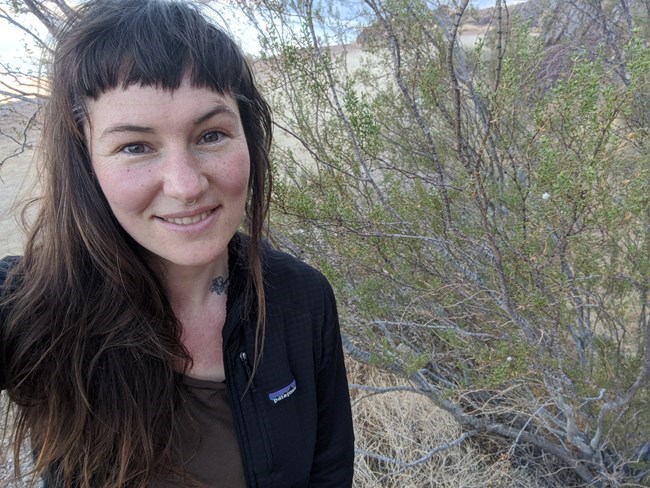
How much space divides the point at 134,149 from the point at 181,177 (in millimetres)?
100

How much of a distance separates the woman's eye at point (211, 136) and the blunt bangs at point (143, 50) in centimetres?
8

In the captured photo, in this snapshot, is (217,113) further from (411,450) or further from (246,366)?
(411,450)

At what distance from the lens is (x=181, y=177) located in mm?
1011

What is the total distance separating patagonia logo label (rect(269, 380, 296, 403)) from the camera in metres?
1.26

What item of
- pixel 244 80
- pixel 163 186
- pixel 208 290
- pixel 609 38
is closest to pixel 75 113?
pixel 163 186

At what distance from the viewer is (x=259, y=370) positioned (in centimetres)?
125

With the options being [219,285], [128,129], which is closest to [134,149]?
[128,129]

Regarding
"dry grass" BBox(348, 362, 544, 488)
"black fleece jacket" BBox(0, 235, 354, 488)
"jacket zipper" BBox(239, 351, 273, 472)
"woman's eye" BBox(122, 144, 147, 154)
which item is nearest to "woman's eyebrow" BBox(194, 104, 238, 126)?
"woman's eye" BBox(122, 144, 147, 154)

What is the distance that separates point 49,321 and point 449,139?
2699 millimetres

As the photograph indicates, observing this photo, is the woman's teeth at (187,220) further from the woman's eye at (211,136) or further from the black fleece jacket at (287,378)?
the black fleece jacket at (287,378)

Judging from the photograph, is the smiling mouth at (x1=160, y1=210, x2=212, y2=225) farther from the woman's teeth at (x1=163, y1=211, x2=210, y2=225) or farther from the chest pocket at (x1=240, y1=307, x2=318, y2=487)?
the chest pocket at (x1=240, y1=307, x2=318, y2=487)

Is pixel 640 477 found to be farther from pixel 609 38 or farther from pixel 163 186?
pixel 163 186

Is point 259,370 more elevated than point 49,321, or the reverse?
point 49,321

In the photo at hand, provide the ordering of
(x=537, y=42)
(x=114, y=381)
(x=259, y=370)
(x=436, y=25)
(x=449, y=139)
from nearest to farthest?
1. (x=114, y=381)
2. (x=259, y=370)
3. (x=537, y=42)
4. (x=436, y=25)
5. (x=449, y=139)
